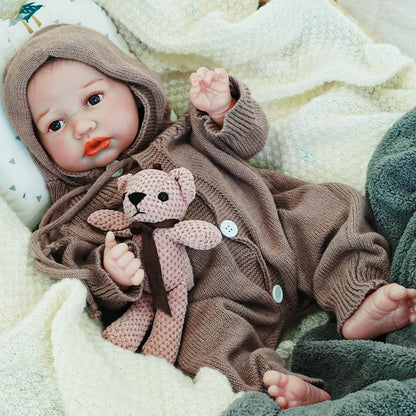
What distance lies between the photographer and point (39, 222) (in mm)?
1174

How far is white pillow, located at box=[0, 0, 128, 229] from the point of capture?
1090mm

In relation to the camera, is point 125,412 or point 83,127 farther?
point 83,127

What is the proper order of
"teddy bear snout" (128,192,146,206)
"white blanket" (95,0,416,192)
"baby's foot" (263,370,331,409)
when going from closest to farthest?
"baby's foot" (263,370,331,409) → "teddy bear snout" (128,192,146,206) → "white blanket" (95,0,416,192)

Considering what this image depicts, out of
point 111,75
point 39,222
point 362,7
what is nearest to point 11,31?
point 111,75

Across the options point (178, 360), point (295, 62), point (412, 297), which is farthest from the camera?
point (295, 62)

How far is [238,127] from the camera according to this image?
1066 mm

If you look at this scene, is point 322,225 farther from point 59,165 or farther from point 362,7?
point 362,7

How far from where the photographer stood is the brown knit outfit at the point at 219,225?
944mm

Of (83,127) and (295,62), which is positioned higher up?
(83,127)

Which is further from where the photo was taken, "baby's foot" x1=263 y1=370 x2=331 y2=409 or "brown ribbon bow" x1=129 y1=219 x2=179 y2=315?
"brown ribbon bow" x1=129 y1=219 x2=179 y2=315

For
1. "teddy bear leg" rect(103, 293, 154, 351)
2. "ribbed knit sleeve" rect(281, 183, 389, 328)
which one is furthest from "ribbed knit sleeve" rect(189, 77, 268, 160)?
"teddy bear leg" rect(103, 293, 154, 351)

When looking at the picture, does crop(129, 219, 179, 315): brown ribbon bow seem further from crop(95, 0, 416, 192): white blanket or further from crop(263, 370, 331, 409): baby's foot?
crop(95, 0, 416, 192): white blanket

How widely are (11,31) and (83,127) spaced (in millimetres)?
338

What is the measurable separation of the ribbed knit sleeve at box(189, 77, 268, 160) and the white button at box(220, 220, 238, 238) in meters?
0.17
